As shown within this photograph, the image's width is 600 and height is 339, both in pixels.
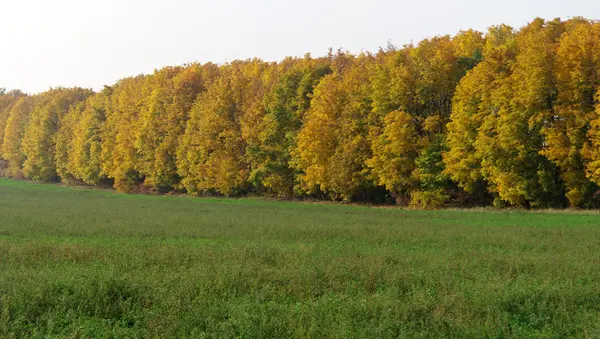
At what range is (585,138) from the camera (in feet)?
118

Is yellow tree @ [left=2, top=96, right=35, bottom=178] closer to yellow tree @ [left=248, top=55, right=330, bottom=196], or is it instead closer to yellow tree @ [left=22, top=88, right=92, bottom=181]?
yellow tree @ [left=22, top=88, right=92, bottom=181]

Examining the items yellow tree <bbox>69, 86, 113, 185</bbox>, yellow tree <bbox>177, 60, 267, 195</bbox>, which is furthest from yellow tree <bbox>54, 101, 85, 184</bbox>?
yellow tree <bbox>177, 60, 267, 195</bbox>

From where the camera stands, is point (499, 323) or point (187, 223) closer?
point (499, 323)

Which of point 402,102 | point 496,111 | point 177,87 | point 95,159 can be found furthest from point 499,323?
point 95,159

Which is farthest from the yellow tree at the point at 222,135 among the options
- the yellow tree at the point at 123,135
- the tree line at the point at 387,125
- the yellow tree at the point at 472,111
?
the yellow tree at the point at 472,111

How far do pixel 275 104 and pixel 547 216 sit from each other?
101 feet

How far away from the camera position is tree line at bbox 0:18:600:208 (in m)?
37.0

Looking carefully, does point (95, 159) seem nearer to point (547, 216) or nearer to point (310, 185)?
point (310, 185)

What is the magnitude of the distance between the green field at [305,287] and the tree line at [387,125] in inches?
673

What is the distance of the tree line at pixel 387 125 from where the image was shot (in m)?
37.0

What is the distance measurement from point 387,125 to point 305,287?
34.6m

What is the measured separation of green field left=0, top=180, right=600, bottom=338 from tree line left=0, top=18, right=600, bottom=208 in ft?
56.1

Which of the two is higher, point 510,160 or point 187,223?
point 510,160

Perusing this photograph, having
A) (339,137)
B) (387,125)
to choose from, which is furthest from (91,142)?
(387,125)
